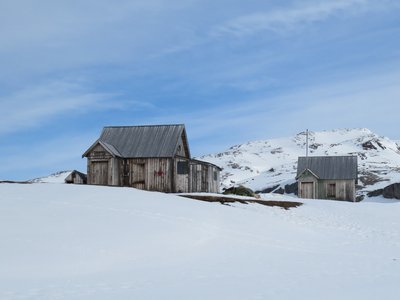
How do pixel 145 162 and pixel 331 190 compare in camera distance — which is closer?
pixel 145 162

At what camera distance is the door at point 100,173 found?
38438mm

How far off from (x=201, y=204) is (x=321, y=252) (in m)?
10.2

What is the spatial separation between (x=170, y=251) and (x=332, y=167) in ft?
135

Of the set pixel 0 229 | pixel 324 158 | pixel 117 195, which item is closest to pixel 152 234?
pixel 0 229

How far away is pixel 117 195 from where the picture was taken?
84.4ft

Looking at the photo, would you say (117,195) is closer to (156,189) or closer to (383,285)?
(156,189)

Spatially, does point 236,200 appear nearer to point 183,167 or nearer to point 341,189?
point 183,167

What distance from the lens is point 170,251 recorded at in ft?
57.1

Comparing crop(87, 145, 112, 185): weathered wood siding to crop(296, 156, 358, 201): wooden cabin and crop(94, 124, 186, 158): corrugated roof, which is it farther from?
crop(296, 156, 358, 201): wooden cabin

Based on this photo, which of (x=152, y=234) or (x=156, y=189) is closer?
(x=152, y=234)

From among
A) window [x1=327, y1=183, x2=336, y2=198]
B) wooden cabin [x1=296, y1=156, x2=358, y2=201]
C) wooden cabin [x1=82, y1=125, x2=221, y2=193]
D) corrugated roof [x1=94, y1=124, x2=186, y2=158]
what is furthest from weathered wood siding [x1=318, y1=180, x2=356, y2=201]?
corrugated roof [x1=94, y1=124, x2=186, y2=158]

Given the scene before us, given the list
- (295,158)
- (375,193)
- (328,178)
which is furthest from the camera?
(295,158)

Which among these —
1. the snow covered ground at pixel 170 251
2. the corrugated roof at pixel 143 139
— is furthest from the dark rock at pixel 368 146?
the snow covered ground at pixel 170 251

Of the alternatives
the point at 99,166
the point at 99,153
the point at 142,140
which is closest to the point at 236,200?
the point at 142,140
